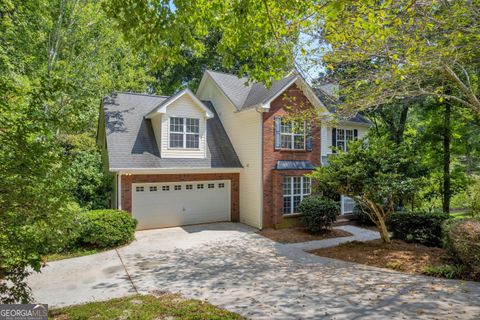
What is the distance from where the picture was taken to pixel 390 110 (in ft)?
69.9

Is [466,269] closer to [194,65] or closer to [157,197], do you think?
[157,197]

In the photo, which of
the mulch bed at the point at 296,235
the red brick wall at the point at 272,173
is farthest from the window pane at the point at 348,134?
the mulch bed at the point at 296,235

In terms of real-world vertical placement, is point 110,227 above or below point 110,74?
below

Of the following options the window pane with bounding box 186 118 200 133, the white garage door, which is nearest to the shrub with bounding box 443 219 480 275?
the white garage door

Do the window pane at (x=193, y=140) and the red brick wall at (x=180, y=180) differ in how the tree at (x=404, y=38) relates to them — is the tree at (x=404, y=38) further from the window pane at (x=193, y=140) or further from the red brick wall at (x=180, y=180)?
the red brick wall at (x=180, y=180)

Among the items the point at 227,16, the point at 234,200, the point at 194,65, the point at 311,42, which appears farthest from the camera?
the point at 194,65

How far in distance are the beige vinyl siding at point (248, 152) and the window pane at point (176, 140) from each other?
3.20 m

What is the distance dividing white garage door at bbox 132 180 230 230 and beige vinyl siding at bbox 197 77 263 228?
42.7 inches

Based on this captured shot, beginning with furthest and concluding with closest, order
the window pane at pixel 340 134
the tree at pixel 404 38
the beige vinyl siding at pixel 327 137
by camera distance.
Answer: the window pane at pixel 340 134
the beige vinyl siding at pixel 327 137
the tree at pixel 404 38

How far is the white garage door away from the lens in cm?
1359

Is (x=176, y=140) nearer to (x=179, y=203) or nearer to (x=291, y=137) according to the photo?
(x=179, y=203)

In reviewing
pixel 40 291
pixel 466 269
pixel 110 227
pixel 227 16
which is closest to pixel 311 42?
pixel 227 16

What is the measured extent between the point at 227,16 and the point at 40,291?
7996mm

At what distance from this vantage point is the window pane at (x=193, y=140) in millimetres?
14773
